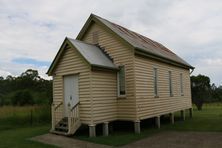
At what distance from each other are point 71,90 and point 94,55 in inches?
→ 88.6

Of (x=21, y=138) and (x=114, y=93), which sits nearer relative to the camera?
(x=21, y=138)

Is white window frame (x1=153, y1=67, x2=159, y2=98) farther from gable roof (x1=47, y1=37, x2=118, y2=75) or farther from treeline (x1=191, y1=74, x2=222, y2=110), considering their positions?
treeline (x1=191, y1=74, x2=222, y2=110)

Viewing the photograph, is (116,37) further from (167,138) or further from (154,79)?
(167,138)

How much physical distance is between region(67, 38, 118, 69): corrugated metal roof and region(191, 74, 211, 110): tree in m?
24.4

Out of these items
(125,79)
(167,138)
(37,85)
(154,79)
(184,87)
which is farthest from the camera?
(37,85)

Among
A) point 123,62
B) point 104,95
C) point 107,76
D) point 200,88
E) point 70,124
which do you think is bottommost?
point 70,124

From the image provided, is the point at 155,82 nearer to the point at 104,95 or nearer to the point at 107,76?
the point at 107,76

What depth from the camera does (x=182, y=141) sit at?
1184 centimetres

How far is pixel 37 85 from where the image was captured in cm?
6012

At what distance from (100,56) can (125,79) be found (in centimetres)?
186

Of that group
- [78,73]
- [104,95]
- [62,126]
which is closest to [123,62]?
[104,95]

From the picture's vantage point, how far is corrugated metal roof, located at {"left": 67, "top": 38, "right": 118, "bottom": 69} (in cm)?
1344

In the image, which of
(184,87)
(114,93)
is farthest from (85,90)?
(184,87)

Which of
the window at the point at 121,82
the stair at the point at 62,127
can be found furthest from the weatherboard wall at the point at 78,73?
the window at the point at 121,82
